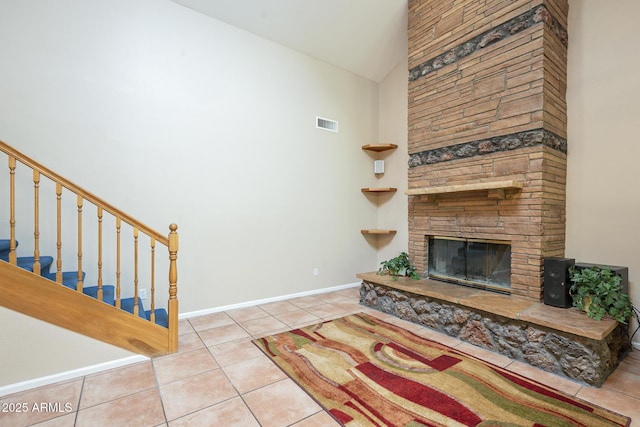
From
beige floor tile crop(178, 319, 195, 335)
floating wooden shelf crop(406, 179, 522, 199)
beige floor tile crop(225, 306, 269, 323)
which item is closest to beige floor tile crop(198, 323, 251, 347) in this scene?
→ beige floor tile crop(178, 319, 195, 335)

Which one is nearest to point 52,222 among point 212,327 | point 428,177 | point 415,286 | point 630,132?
point 212,327

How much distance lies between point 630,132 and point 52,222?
555 cm

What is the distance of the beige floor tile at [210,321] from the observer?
3.39 m

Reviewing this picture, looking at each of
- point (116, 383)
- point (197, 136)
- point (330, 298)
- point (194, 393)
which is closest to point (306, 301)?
point (330, 298)

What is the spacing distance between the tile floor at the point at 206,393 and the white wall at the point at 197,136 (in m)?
0.36

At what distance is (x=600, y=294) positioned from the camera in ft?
8.16

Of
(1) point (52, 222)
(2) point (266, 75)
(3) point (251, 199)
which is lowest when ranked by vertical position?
(1) point (52, 222)

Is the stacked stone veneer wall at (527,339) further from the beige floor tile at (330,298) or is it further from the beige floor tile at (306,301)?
the beige floor tile at (306,301)

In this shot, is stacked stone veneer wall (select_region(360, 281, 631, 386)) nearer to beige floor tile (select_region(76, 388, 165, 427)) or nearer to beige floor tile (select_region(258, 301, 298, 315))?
beige floor tile (select_region(258, 301, 298, 315))

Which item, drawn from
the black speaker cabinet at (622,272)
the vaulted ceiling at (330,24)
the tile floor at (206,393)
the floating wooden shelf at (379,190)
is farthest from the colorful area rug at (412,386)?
the vaulted ceiling at (330,24)

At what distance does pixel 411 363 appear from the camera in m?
2.54

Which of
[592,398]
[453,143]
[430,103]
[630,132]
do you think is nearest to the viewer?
[592,398]

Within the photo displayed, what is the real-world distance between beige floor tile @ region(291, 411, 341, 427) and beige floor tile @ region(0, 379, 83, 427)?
1491mm

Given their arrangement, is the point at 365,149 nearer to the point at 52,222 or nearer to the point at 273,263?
the point at 273,263
